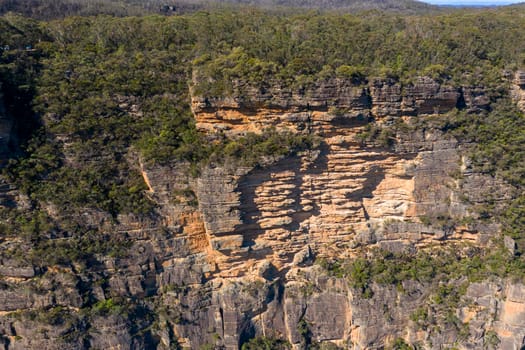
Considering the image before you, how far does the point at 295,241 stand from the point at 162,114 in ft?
27.3

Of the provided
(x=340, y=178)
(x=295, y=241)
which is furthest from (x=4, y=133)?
(x=340, y=178)

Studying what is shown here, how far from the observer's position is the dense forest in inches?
578

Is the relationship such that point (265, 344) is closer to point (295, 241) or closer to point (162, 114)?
point (295, 241)

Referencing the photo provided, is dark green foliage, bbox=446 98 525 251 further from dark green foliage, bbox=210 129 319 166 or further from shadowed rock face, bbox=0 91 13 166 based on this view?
shadowed rock face, bbox=0 91 13 166

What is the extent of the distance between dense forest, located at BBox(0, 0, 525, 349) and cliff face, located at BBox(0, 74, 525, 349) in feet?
1.52

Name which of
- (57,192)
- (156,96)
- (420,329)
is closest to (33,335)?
(57,192)

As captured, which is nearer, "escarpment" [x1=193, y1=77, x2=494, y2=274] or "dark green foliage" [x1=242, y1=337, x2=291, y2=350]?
"escarpment" [x1=193, y1=77, x2=494, y2=274]

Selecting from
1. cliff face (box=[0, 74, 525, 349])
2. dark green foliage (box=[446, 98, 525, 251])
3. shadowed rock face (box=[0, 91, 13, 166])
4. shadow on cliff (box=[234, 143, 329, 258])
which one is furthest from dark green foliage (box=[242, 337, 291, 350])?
shadowed rock face (box=[0, 91, 13, 166])

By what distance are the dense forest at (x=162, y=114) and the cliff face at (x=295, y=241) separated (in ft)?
1.52

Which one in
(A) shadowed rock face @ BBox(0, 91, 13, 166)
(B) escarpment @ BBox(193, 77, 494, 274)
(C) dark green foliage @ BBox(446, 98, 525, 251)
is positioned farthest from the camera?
(C) dark green foliage @ BBox(446, 98, 525, 251)

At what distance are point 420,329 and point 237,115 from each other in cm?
1254

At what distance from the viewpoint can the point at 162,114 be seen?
52.5 ft

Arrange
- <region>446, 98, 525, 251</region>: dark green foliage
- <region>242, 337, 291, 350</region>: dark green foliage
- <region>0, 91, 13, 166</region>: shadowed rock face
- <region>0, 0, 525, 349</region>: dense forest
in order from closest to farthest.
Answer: <region>0, 91, 13, 166</region>: shadowed rock face
<region>0, 0, 525, 349</region>: dense forest
<region>446, 98, 525, 251</region>: dark green foliage
<region>242, 337, 291, 350</region>: dark green foliage

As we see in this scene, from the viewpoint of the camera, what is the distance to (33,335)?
47.1 ft
